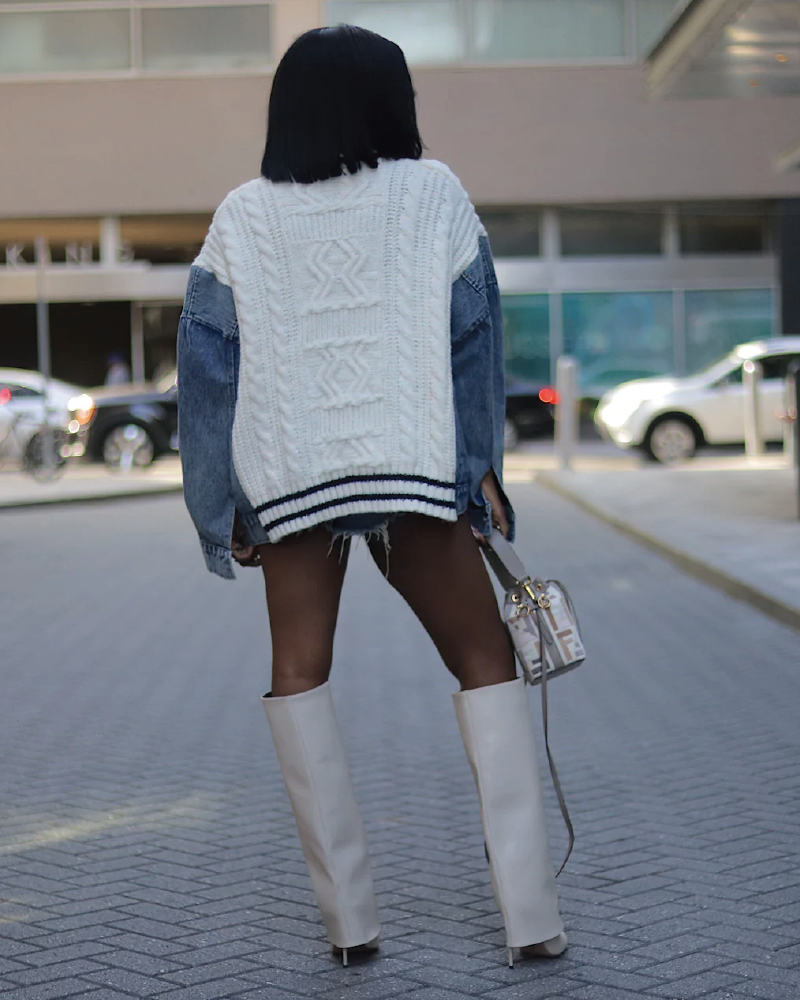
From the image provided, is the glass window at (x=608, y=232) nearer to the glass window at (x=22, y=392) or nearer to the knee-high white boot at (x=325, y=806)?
the glass window at (x=22, y=392)

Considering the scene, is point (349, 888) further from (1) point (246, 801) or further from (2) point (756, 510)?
(2) point (756, 510)

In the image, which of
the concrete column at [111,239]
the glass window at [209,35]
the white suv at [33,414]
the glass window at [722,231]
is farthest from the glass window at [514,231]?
the white suv at [33,414]

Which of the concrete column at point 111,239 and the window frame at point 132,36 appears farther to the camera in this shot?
the concrete column at point 111,239

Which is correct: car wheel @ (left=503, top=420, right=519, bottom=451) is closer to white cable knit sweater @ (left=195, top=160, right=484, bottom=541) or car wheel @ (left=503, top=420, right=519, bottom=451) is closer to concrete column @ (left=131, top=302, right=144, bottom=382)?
concrete column @ (left=131, top=302, right=144, bottom=382)

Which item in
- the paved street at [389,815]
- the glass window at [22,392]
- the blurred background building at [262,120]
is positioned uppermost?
the blurred background building at [262,120]

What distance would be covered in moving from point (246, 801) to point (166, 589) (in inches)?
220

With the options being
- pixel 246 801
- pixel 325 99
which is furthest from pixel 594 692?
pixel 325 99

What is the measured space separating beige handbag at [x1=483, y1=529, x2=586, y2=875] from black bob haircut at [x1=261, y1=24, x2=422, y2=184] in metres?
0.75

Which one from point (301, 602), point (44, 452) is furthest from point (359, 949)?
point (44, 452)

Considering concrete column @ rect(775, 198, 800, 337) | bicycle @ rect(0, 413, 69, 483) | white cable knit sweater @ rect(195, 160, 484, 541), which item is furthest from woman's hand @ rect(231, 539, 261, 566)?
concrete column @ rect(775, 198, 800, 337)

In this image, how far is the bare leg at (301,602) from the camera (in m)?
3.05

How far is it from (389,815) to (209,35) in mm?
27100

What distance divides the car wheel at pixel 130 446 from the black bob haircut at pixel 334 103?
21.2 m

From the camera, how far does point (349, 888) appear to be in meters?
3.07
